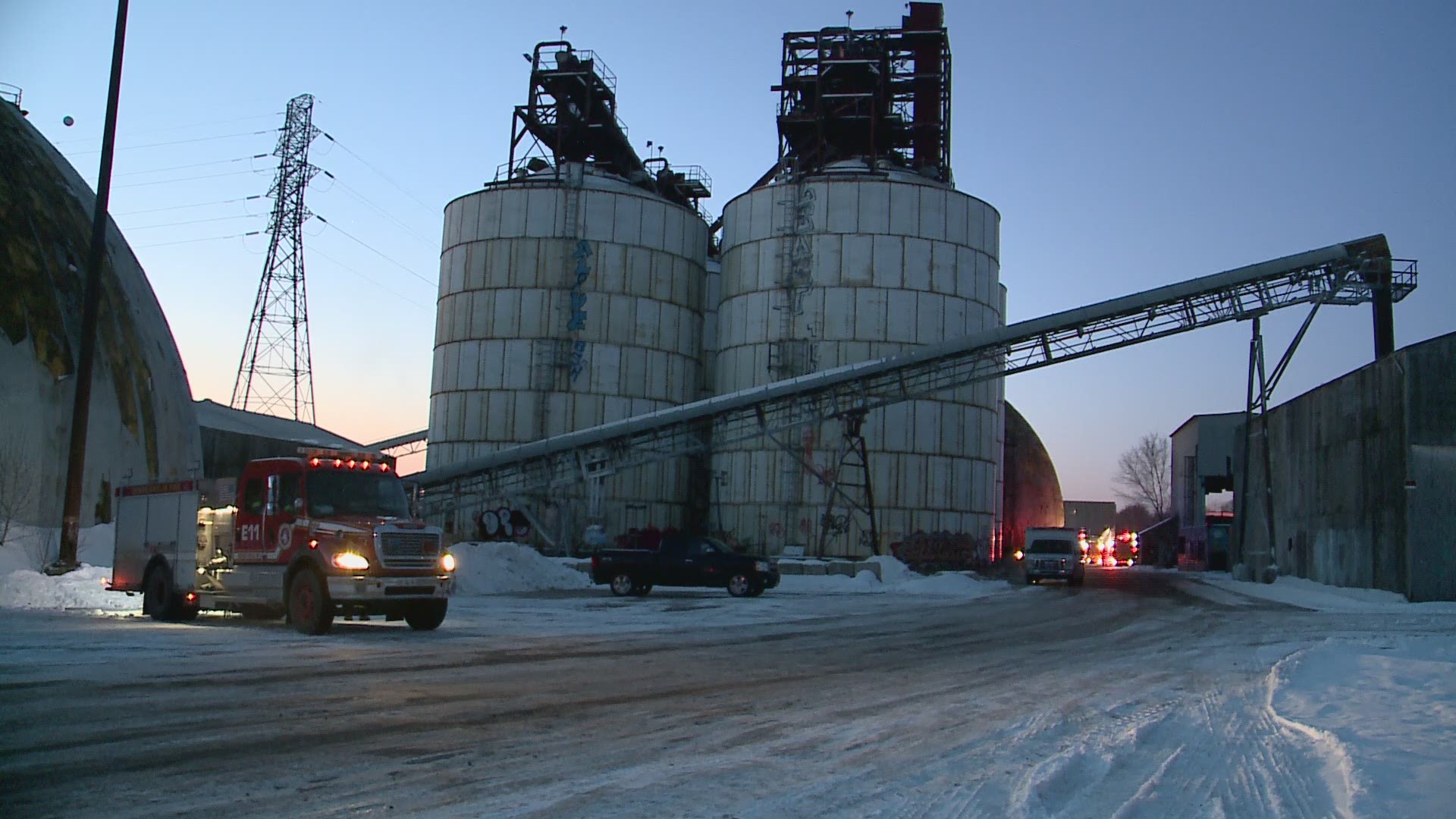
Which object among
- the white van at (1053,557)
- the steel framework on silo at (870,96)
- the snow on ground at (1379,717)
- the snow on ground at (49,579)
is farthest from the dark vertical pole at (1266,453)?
the snow on ground at (49,579)

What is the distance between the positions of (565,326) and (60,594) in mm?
33133

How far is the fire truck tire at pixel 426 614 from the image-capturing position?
18062 mm

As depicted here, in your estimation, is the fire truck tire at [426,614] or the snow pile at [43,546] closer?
the fire truck tire at [426,614]

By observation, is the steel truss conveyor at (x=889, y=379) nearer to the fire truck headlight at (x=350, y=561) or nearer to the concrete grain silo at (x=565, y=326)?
the concrete grain silo at (x=565, y=326)

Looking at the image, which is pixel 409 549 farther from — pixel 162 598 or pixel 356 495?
pixel 162 598

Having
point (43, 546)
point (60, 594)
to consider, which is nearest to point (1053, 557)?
point (60, 594)

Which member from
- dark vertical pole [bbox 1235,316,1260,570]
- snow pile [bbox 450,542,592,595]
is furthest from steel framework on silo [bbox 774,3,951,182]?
snow pile [bbox 450,542,592,595]

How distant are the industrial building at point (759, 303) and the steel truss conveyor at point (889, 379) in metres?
2.63

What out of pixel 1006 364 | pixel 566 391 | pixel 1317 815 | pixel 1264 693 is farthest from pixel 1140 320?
pixel 1317 815

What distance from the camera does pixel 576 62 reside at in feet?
188

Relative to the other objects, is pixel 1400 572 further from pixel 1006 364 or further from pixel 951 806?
pixel 951 806

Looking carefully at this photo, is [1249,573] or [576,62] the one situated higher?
[576,62]

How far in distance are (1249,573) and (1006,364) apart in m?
13.8

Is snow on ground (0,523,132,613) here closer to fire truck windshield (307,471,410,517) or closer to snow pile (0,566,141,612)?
snow pile (0,566,141,612)
